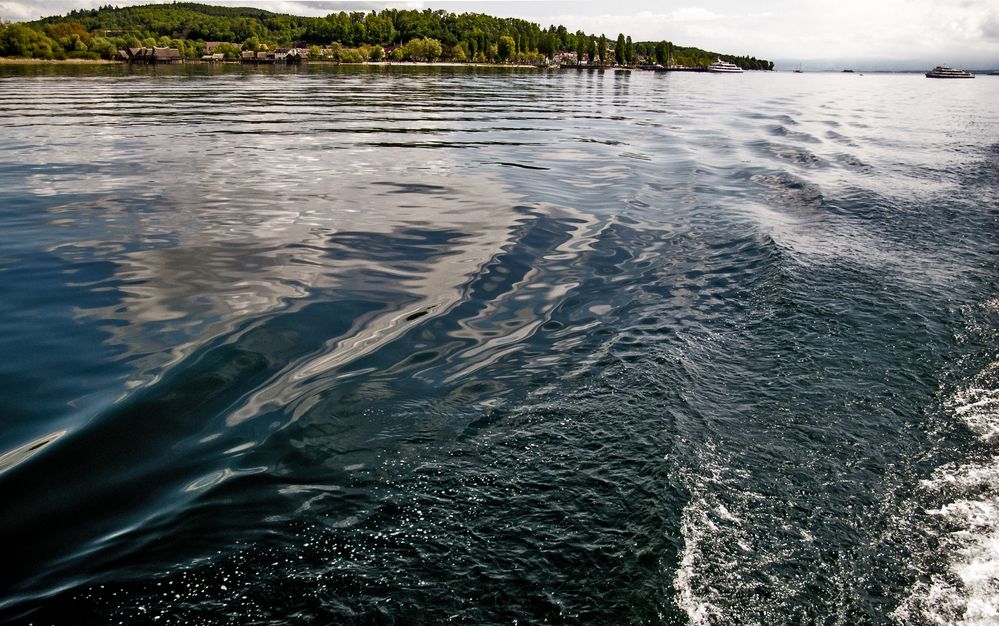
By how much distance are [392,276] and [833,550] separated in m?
6.83

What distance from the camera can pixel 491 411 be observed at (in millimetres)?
5543

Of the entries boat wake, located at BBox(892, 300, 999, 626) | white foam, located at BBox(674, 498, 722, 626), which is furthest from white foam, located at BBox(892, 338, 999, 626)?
white foam, located at BBox(674, 498, 722, 626)

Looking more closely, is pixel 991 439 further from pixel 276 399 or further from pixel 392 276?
pixel 392 276

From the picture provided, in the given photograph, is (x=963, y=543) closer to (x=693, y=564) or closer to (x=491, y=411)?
(x=693, y=564)

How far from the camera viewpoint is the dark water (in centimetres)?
360

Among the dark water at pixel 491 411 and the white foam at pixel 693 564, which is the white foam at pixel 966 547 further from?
the white foam at pixel 693 564

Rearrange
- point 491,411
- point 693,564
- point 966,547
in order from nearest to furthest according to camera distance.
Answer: point 693,564
point 966,547
point 491,411

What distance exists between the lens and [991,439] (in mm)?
5062

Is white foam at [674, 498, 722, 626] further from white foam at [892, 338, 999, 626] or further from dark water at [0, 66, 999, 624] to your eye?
white foam at [892, 338, 999, 626]

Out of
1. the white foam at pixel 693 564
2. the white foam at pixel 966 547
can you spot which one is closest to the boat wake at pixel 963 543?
the white foam at pixel 966 547

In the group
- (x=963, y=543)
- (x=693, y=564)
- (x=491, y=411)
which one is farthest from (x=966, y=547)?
(x=491, y=411)

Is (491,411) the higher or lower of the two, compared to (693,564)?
higher

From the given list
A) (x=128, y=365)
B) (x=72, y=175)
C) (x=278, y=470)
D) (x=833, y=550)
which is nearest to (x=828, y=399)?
(x=833, y=550)

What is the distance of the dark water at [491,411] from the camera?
3.60m
